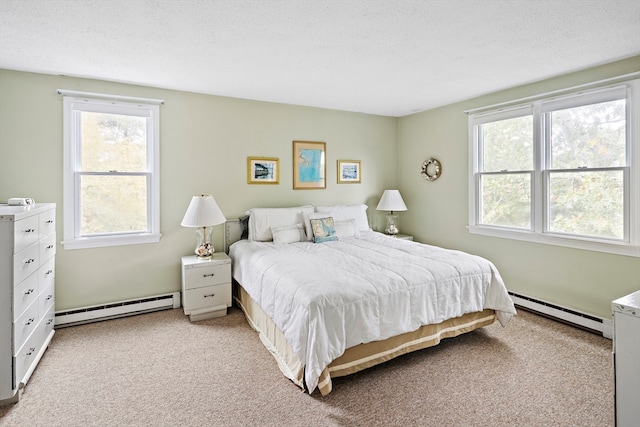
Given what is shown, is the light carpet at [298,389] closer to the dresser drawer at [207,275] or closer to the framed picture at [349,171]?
the dresser drawer at [207,275]

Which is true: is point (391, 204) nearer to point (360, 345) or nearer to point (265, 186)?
point (265, 186)

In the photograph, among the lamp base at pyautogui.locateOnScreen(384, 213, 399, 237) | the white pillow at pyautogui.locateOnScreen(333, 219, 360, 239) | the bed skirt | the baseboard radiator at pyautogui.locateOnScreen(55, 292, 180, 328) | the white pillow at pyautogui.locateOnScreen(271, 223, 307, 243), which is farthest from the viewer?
the lamp base at pyautogui.locateOnScreen(384, 213, 399, 237)

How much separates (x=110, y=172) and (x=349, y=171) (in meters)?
3.01

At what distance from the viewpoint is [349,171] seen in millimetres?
4805

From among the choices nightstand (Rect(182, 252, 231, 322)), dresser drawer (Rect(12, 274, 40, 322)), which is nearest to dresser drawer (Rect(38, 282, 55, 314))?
dresser drawer (Rect(12, 274, 40, 322))

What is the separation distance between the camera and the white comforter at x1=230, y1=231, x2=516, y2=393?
6.62 feet

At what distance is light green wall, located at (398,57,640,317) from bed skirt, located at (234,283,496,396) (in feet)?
3.30

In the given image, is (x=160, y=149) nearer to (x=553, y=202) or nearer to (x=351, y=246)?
(x=351, y=246)

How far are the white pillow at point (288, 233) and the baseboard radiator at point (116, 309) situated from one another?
1.29 meters

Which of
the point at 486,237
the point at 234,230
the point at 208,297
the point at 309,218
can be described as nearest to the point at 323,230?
the point at 309,218

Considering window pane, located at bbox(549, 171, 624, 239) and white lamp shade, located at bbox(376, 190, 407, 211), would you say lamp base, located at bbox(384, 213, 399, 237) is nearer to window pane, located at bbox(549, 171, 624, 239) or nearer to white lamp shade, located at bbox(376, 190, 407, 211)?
white lamp shade, located at bbox(376, 190, 407, 211)

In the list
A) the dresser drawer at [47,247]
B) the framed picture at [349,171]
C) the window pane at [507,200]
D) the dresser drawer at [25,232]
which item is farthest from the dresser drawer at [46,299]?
the window pane at [507,200]

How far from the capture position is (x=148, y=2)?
1883 millimetres

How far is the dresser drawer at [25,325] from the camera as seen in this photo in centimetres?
206
